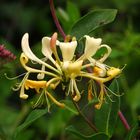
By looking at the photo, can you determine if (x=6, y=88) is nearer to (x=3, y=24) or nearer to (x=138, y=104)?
(x=138, y=104)

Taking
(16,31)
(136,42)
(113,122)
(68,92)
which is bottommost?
(16,31)

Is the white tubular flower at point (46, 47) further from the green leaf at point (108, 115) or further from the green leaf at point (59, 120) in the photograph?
the green leaf at point (59, 120)

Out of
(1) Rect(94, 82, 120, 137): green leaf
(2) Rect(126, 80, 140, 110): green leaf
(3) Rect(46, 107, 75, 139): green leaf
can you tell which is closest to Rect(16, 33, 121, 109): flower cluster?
(1) Rect(94, 82, 120, 137): green leaf

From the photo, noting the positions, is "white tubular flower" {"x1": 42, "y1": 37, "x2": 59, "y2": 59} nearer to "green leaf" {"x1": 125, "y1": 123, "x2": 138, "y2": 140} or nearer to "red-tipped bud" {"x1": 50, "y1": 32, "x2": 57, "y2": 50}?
"red-tipped bud" {"x1": 50, "y1": 32, "x2": 57, "y2": 50}

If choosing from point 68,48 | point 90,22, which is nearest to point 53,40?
point 68,48

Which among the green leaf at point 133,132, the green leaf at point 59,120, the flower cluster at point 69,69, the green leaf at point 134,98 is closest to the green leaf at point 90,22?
the flower cluster at point 69,69

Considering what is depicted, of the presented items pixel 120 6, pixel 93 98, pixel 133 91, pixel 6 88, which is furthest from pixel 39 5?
pixel 93 98

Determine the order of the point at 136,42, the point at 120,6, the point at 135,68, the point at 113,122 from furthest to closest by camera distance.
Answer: the point at 120,6, the point at 135,68, the point at 136,42, the point at 113,122
